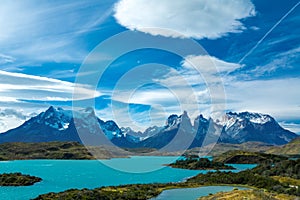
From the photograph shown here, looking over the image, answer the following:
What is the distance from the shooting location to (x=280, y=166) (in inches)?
5960

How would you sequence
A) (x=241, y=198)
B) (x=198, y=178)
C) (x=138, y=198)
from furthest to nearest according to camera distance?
(x=198, y=178)
(x=138, y=198)
(x=241, y=198)

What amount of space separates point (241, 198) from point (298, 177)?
6380cm

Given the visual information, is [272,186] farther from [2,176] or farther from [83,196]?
[2,176]

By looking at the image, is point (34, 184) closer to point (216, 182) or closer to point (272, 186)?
point (216, 182)

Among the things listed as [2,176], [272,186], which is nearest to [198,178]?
[272,186]

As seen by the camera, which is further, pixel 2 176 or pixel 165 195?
pixel 2 176

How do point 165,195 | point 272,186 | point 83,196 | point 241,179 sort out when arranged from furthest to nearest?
point 241,179, point 272,186, point 165,195, point 83,196

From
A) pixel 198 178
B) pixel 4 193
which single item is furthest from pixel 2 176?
pixel 198 178

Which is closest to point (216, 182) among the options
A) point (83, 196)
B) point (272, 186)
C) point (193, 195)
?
point (272, 186)

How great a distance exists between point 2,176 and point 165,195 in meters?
84.0

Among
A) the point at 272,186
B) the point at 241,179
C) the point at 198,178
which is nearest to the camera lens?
the point at 272,186

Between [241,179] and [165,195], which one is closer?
[165,195]

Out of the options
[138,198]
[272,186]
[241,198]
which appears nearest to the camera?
[241,198]

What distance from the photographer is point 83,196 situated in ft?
284
